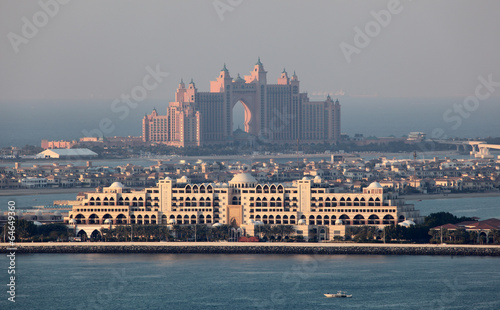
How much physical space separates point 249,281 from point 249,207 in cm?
1555

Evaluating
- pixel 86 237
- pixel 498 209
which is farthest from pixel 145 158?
pixel 86 237

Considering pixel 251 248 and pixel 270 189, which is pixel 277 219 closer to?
pixel 270 189

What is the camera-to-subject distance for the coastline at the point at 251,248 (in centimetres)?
7450

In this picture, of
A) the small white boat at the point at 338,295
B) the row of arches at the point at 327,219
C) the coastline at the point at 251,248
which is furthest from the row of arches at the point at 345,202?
the small white boat at the point at 338,295

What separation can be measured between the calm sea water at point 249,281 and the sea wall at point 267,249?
107cm

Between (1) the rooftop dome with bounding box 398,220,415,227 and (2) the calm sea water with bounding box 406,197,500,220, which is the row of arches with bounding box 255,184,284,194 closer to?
(1) the rooftop dome with bounding box 398,220,415,227

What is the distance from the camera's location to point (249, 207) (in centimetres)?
Answer: 8238

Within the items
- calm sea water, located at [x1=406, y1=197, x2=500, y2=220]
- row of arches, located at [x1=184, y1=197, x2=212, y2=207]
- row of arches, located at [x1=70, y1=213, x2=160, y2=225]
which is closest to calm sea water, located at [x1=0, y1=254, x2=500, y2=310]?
row of arches, located at [x1=70, y1=213, x2=160, y2=225]

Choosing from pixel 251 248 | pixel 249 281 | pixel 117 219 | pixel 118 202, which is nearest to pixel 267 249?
pixel 251 248

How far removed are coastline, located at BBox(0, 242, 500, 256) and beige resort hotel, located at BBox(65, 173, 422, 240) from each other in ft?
10.1

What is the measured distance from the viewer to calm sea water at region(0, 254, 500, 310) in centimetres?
6274

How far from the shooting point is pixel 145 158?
182 metres

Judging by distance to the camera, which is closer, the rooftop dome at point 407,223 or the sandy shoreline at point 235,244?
the sandy shoreline at point 235,244

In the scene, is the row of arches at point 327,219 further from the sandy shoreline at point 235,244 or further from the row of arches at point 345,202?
the sandy shoreline at point 235,244
